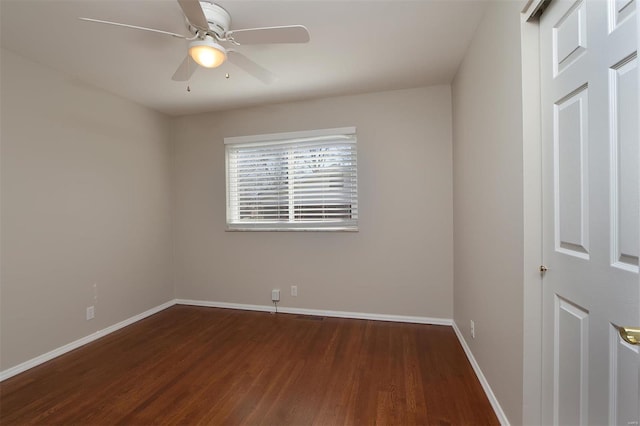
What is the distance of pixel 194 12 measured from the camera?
131 centimetres

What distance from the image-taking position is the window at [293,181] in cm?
304

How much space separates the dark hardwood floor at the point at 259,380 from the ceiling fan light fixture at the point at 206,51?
7.25 ft

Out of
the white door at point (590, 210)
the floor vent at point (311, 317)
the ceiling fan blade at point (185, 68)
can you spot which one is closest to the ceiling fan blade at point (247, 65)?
the ceiling fan blade at point (185, 68)

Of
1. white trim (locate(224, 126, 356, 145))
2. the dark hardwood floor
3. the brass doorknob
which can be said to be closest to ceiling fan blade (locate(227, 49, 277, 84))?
white trim (locate(224, 126, 356, 145))

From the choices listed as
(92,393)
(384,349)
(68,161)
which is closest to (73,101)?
(68,161)

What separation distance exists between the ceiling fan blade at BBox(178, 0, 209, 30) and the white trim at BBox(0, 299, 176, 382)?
2901 mm

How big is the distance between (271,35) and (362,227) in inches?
80.5

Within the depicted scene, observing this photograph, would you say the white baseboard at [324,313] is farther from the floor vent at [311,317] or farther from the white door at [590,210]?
the white door at [590,210]

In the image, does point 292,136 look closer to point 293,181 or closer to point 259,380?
point 293,181

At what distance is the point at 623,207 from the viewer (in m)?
0.82

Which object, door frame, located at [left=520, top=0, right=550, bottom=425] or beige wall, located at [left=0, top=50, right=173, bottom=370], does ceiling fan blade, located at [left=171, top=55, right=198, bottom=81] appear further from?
door frame, located at [left=520, top=0, right=550, bottom=425]

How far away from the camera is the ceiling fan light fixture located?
156 centimetres

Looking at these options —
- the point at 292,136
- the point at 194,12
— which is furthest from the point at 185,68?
the point at 292,136

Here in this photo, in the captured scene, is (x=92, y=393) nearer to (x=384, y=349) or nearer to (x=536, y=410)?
(x=384, y=349)
